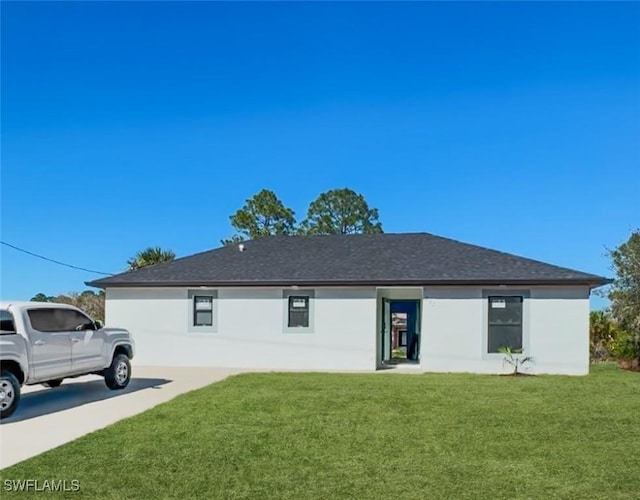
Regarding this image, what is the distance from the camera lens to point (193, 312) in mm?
17891

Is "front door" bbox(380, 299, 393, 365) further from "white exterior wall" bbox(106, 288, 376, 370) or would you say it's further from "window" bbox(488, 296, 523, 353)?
"window" bbox(488, 296, 523, 353)

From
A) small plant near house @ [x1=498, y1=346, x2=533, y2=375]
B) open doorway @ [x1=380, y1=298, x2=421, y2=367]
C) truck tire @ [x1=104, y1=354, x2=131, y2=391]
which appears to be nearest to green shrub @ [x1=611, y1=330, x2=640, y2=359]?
small plant near house @ [x1=498, y1=346, x2=533, y2=375]

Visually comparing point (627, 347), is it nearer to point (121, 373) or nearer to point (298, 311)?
point (298, 311)

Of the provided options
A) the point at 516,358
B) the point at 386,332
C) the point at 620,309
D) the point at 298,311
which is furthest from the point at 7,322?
the point at 620,309

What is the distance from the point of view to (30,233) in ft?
80.2

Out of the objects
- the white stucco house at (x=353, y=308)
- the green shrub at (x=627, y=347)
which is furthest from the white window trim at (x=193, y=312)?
the green shrub at (x=627, y=347)

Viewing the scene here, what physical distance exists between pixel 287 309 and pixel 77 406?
25.7 feet

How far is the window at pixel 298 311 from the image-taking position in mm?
17281

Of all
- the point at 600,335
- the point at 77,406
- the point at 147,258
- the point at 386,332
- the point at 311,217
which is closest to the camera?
the point at 77,406

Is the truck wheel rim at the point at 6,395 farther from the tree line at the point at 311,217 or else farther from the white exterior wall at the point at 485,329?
the tree line at the point at 311,217

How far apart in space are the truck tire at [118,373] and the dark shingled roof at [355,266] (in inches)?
197

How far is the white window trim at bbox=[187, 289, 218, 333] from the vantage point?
1773cm

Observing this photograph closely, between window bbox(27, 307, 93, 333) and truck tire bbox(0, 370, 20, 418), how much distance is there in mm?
1093

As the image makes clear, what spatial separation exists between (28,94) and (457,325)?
14031 mm
